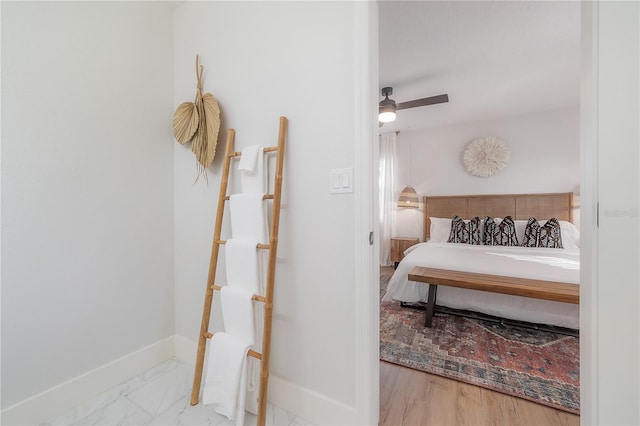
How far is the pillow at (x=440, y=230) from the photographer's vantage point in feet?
13.4

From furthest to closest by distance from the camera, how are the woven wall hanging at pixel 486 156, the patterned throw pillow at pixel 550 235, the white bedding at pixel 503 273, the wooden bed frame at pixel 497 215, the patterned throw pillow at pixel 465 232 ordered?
the woven wall hanging at pixel 486 156, the patterned throw pillow at pixel 465 232, the patterned throw pillow at pixel 550 235, the white bedding at pixel 503 273, the wooden bed frame at pixel 497 215

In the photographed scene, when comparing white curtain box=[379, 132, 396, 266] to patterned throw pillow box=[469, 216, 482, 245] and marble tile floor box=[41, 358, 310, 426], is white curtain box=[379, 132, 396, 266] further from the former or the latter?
marble tile floor box=[41, 358, 310, 426]

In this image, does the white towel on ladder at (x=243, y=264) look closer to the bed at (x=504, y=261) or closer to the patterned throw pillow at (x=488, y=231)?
the bed at (x=504, y=261)

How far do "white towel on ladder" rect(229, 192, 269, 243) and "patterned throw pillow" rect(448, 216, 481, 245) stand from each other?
341 cm

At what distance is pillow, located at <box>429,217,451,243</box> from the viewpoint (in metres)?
4.08

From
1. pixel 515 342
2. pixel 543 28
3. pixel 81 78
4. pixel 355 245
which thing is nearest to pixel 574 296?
pixel 515 342

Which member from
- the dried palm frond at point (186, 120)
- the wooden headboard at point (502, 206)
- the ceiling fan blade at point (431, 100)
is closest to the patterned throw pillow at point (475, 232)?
the wooden headboard at point (502, 206)

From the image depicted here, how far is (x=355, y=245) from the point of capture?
3.81 ft

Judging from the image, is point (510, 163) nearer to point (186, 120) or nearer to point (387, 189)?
point (387, 189)

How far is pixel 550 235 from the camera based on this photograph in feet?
11.0

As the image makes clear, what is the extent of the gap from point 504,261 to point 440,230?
4.94 ft

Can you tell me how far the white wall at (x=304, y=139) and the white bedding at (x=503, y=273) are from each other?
168 cm

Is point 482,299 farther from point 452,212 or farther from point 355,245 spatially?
point 452,212

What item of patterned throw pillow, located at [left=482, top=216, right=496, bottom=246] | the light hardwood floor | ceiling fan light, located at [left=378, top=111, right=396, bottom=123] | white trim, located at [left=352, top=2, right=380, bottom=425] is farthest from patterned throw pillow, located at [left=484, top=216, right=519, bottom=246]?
white trim, located at [left=352, top=2, right=380, bottom=425]
